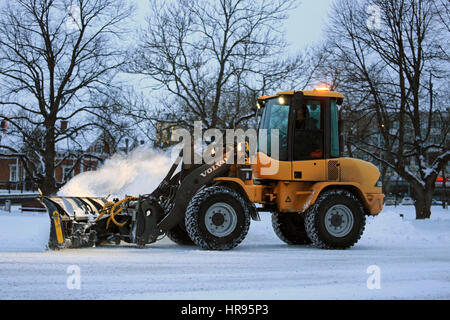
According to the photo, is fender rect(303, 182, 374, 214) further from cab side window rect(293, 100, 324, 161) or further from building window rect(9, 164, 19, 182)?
building window rect(9, 164, 19, 182)

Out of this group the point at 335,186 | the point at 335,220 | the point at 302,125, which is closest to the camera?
the point at 302,125

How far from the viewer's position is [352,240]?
1040 centimetres

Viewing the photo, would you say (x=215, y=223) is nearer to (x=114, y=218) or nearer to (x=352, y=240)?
(x=114, y=218)

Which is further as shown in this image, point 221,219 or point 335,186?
point 335,186

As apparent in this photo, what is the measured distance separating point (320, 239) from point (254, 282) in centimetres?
414

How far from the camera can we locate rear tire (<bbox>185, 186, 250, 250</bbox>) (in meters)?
9.39

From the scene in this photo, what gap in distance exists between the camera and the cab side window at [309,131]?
10.2 metres

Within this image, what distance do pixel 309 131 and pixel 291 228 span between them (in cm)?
242

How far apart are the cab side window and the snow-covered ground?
1887 millimetres

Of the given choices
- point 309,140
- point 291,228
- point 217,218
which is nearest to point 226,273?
point 217,218

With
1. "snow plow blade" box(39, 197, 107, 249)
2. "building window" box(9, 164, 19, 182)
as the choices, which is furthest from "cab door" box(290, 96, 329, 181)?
"building window" box(9, 164, 19, 182)

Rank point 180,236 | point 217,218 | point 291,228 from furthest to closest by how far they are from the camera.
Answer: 1. point 291,228
2. point 180,236
3. point 217,218

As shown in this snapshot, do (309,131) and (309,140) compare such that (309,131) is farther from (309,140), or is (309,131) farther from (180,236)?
(180,236)

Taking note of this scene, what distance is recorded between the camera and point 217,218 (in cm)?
959
